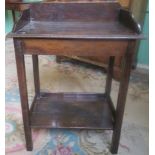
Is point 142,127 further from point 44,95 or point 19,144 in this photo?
point 19,144

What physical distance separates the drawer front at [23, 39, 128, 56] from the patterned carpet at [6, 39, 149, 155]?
612 millimetres

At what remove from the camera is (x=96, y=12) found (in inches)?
45.8

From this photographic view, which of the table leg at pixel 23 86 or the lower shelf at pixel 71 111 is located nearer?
the table leg at pixel 23 86

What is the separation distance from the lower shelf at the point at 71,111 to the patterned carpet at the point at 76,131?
14cm

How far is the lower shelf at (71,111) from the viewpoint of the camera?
122cm

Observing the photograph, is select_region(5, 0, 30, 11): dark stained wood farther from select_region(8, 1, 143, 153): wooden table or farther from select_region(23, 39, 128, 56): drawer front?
select_region(23, 39, 128, 56): drawer front

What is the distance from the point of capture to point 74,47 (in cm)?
94

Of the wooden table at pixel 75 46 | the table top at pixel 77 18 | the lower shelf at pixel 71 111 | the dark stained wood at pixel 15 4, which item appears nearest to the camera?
the wooden table at pixel 75 46

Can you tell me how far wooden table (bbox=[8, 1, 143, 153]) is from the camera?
0.93 metres

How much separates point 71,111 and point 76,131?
143 millimetres

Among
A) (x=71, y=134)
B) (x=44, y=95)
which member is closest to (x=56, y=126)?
(x=71, y=134)

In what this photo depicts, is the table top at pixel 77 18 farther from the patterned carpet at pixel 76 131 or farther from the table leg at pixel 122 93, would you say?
the patterned carpet at pixel 76 131

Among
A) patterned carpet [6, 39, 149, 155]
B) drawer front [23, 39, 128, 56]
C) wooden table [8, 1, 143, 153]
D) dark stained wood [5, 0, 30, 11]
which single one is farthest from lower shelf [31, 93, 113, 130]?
dark stained wood [5, 0, 30, 11]

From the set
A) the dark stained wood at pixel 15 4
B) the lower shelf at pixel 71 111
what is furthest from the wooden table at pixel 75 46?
the dark stained wood at pixel 15 4
